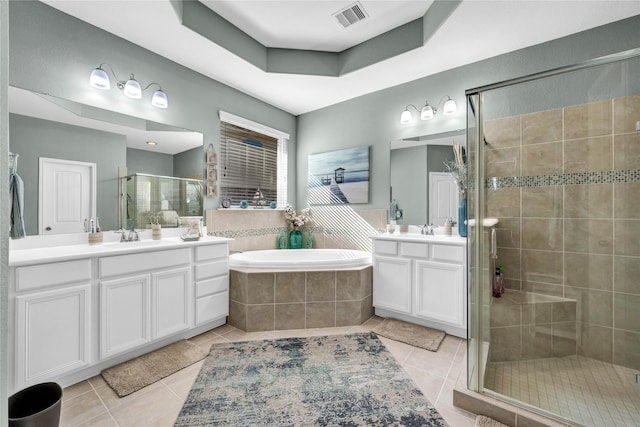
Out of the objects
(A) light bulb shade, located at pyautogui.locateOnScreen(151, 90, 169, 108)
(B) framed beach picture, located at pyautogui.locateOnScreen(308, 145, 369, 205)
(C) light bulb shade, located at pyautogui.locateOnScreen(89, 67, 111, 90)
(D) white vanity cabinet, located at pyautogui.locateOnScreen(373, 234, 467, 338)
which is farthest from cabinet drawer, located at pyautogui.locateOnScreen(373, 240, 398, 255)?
(C) light bulb shade, located at pyautogui.locateOnScreen(89, 67, 111, 90)

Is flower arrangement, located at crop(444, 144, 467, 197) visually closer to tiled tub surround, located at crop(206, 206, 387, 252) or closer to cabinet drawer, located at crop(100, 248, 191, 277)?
tiled tub surround, located at crop(206, 206, 387, 252)

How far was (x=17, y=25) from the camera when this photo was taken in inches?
75.7

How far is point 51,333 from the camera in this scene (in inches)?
66.2

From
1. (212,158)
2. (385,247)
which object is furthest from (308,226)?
(212,158)

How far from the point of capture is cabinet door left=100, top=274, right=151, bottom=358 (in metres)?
1.90

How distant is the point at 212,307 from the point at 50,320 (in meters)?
1.13

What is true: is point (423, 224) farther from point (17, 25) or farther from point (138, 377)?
point (17, 25)

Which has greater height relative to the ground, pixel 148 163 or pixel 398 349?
pixel 148 163

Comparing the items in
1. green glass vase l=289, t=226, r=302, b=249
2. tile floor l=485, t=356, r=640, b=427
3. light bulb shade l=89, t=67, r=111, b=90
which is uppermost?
light bulb shade l=89, t=67, r=111, b=90

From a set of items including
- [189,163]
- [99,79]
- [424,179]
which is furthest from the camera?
[424,179]

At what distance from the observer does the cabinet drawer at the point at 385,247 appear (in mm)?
2859

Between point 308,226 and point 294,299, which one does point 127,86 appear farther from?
point 308,226

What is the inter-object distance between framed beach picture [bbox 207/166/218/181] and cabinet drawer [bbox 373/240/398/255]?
6.41 feet

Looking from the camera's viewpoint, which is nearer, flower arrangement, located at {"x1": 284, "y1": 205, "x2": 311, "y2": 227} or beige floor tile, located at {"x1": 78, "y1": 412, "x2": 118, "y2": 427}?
beige floor tile, located at {"x1": 78, "y1": 412, "x2": 118, "y2": 427}
